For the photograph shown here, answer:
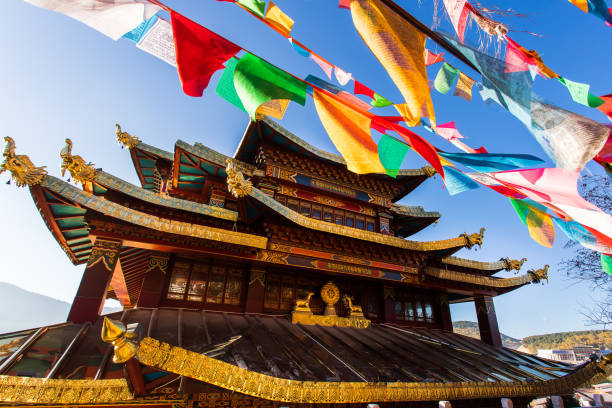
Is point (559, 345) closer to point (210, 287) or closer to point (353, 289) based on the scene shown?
point (353, 289)

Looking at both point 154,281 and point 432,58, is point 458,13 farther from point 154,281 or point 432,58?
point 154,281

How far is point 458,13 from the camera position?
9.48 feet

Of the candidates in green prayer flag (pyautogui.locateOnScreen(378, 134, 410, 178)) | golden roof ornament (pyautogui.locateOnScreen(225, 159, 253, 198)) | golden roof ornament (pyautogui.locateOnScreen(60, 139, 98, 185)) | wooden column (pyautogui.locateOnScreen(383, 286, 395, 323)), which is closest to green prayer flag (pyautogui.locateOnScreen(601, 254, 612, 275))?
green prayer flag (pyautogui.locateOnScreen(378, 134, 410, 178))

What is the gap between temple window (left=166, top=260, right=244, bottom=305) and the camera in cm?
727

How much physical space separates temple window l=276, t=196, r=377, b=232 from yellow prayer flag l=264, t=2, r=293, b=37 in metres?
6.55

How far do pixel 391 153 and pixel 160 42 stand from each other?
10.3 ft

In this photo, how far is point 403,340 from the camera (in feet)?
24.7

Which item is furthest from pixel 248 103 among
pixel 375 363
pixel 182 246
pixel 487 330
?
pixel 487 330

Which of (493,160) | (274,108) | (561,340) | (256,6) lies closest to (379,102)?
(274,108)

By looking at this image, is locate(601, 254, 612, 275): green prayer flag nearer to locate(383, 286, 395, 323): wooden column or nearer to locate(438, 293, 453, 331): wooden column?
locate(383, 286, 395, 323): wooden column

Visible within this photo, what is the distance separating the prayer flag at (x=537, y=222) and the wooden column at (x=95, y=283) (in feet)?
25.5

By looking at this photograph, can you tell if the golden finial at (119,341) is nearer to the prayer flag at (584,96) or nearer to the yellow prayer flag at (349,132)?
the yellow prayer flag at (349,132)

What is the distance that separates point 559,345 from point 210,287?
59507mm

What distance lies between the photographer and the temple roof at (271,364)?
11.6 ft
